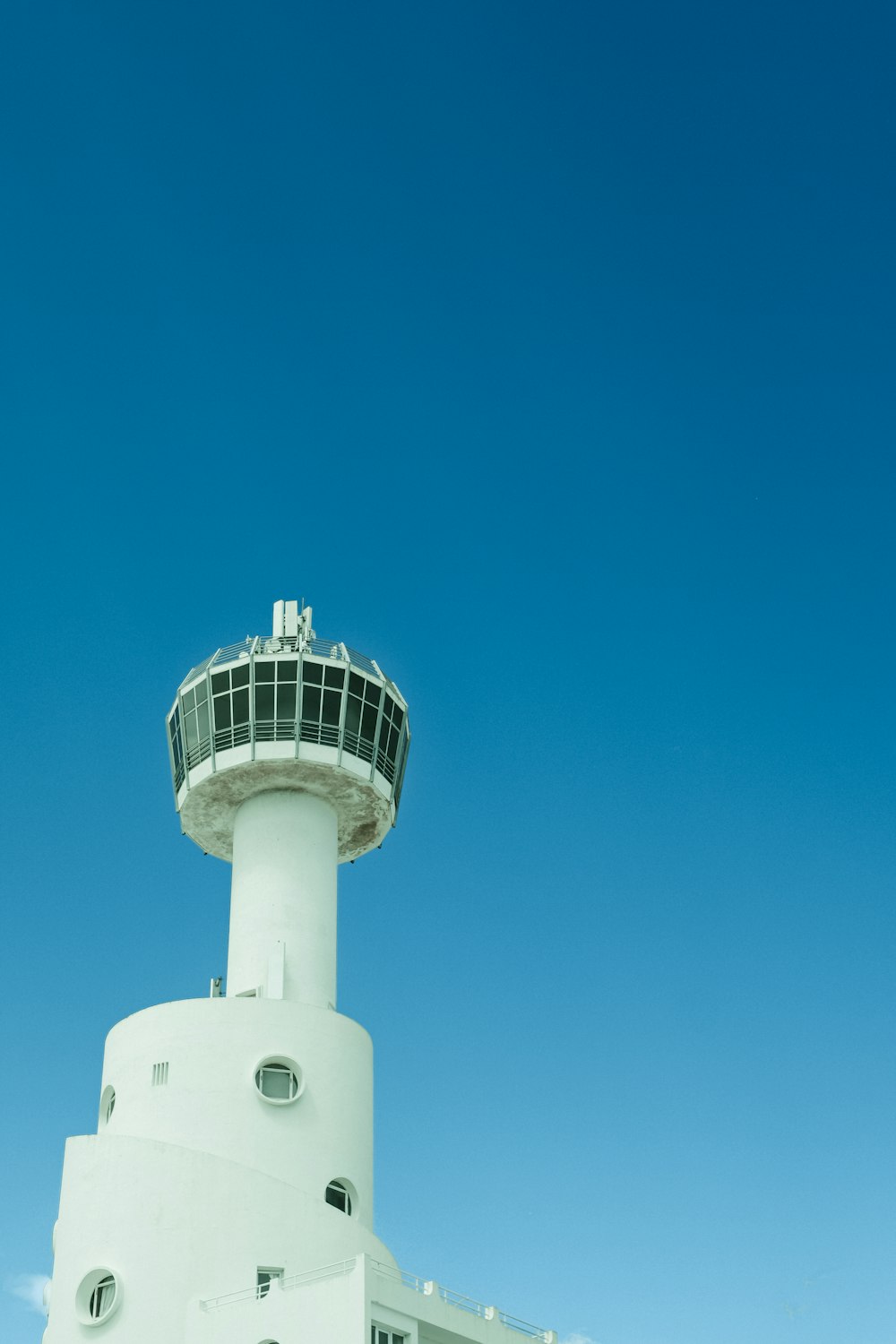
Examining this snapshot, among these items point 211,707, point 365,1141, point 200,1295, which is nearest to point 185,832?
point 211,707

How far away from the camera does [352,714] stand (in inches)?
2178

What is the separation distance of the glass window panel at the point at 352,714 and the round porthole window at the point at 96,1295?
64.3 feet

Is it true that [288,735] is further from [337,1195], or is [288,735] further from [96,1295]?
[96,1295]

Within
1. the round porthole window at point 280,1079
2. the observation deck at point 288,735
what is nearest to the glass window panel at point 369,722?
the observation deck at point 288,735

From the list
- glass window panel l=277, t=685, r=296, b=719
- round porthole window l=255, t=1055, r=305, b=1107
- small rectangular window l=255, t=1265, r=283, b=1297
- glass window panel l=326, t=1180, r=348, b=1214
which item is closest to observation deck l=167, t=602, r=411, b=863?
glass window panel l=277, t=685, r=296, b=719

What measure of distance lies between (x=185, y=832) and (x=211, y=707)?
17.8ft

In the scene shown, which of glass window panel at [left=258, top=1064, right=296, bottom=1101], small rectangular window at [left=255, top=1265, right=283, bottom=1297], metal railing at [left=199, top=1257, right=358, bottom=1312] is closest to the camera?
metal railing at [left=199, top=1257, right=358, bottom=1312]

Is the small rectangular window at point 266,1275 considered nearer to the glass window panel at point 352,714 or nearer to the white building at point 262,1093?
the white building at point 262,1093

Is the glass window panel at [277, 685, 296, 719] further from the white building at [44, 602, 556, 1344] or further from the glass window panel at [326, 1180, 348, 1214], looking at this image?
the glass window panel at [326, 1180, 348, 1214]

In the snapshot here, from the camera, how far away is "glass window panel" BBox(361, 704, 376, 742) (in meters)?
55.5

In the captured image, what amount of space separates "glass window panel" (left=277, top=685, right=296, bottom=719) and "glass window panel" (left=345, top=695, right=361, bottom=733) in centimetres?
192

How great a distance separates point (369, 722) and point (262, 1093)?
1428cm

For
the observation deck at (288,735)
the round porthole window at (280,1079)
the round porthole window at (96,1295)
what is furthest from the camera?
the observation deck at (288,735)

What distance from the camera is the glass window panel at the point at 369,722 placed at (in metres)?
55.5
